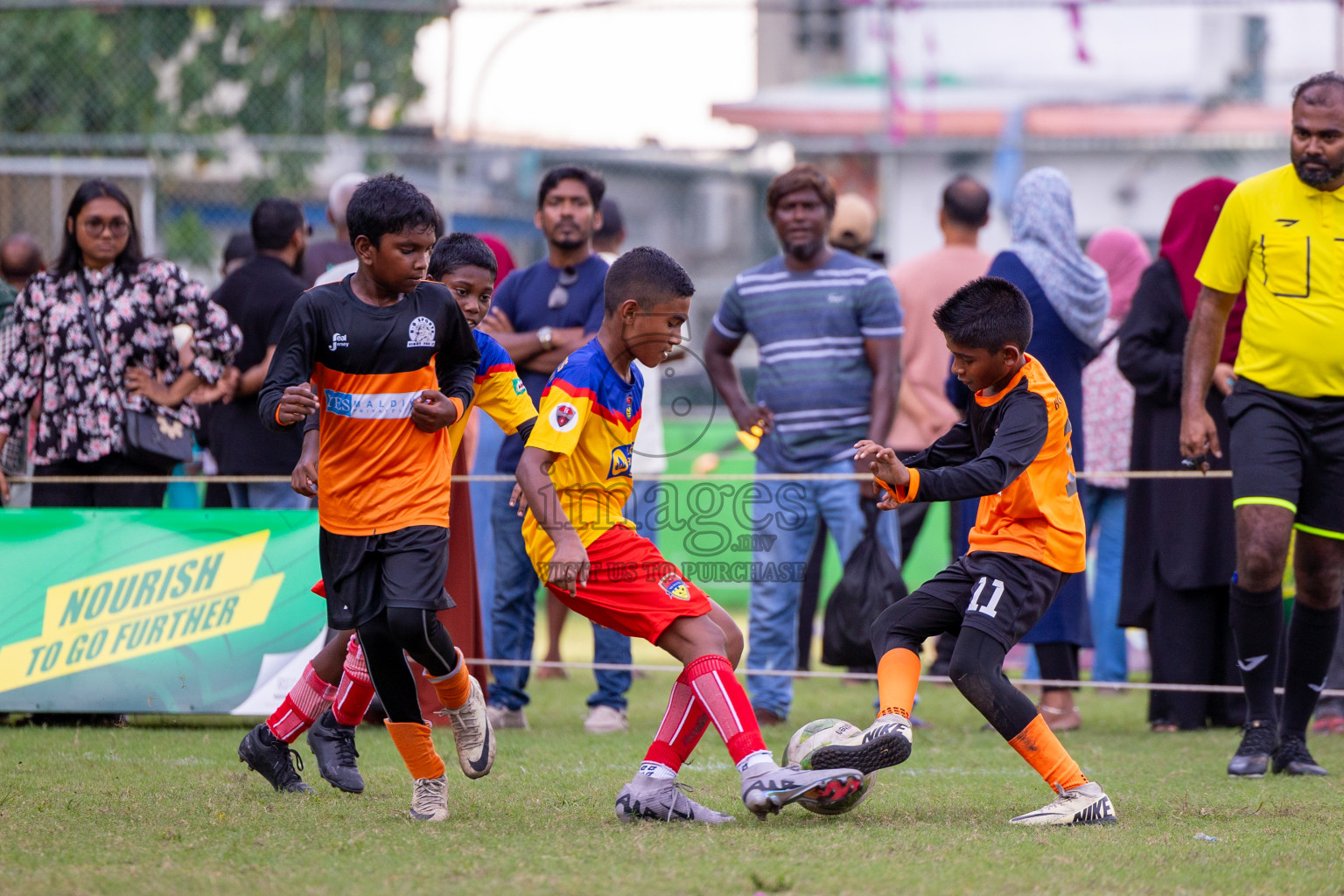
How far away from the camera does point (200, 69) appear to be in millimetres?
15273

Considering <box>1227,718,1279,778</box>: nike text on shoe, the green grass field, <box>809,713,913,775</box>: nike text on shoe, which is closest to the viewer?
the green grass field

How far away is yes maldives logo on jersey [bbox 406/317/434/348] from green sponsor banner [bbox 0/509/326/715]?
2402mm

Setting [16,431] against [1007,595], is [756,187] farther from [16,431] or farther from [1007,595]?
[1007,595]

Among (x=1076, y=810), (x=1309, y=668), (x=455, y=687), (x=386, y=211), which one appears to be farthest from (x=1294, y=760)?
(x=386, y=211)

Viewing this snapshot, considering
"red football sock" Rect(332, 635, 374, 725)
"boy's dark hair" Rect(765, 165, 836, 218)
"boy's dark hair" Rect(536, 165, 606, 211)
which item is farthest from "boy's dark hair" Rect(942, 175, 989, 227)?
"red football sock" Rect(332, 635, 374, 725)

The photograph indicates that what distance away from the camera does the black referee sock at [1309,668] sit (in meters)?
5.43

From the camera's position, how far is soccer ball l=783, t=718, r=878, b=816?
428 cm

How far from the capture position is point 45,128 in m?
14.4

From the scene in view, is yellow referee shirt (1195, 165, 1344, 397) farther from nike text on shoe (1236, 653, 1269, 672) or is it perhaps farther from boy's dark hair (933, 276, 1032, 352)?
boy's dark hair (933, 276, 1032, 352)

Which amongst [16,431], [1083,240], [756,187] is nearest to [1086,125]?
[1083,240]

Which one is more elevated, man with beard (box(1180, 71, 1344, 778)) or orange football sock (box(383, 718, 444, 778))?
man with beard (box(1180, 71, 1344, 778))

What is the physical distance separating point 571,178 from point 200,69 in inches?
379

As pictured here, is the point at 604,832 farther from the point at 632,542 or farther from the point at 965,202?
the point at 965,202

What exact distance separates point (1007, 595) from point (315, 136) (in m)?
12.3
